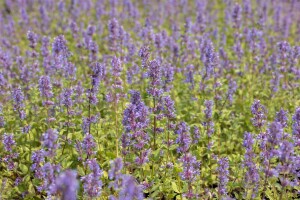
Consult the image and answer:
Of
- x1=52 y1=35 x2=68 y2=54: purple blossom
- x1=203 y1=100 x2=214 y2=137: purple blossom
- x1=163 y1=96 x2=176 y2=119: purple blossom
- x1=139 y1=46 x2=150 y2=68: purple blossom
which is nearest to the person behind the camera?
x1=163 y1=96 x2=176 y2=119: purple blossom

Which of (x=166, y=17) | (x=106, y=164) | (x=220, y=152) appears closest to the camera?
(x=106, y=164)

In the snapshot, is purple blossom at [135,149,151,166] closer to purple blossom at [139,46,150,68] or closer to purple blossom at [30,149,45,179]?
purple blossom at [30,149,45,179]

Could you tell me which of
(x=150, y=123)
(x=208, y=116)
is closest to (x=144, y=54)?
(x=150, y=123)

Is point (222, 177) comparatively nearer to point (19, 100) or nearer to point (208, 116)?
point (208, 116)

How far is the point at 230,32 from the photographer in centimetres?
1144

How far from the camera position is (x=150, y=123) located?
5.97 meters

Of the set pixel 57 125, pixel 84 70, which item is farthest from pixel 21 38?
pixel 57 125

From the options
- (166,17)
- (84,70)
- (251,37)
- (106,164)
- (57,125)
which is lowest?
(106,164)

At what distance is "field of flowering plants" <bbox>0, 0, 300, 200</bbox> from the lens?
4.55 m

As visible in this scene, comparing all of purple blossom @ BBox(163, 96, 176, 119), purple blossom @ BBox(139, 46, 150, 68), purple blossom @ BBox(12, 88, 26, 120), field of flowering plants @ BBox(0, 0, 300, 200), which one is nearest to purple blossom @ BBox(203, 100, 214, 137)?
field of flowering plants @ BBox(0, 0, 300, 200)

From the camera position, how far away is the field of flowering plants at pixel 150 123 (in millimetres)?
4547

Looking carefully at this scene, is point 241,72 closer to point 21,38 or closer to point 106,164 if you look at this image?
point 106,164

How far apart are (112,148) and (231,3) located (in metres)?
8.39

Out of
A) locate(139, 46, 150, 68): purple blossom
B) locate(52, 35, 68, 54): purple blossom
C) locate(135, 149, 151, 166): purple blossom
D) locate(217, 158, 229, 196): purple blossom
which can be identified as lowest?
locate(217, 158, 229, 196): purple blossom
